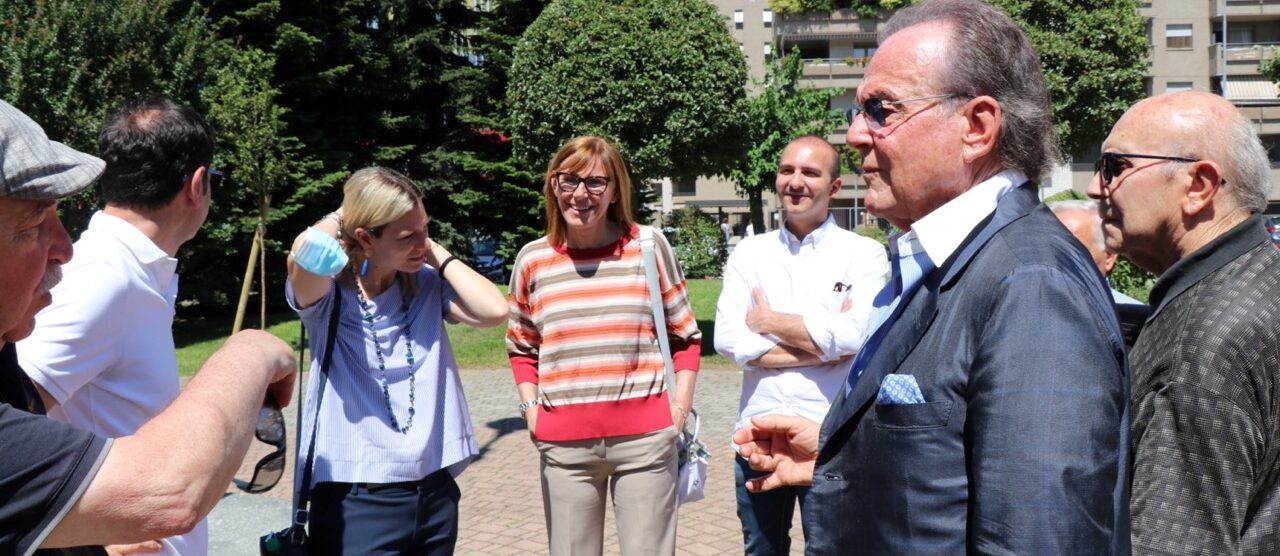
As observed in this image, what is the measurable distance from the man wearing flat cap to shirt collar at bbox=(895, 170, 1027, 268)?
4.26 feet

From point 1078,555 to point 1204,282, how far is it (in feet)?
3.83

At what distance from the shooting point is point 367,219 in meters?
3.43

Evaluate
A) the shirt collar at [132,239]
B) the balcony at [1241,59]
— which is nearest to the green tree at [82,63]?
the shirt collar at [132,239]

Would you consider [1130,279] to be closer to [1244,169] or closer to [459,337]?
[1244,169]

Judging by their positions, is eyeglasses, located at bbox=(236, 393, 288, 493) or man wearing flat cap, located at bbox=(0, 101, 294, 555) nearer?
man wearing flat cap, located at bbox=(0, 101, 294, 555)

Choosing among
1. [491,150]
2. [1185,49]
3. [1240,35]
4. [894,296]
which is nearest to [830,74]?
[1185,49]

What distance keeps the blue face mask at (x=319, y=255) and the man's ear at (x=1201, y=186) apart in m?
2.58

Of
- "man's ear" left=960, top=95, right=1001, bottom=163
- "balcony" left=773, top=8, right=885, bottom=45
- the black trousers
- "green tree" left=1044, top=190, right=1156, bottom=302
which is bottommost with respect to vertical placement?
"green tree" left=1044, top=190, right=1156, bottom=302

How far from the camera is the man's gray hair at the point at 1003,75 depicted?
1819 millimetres

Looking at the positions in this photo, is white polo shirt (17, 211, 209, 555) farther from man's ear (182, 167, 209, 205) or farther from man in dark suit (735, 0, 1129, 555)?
man in dark suit (735, 0, 1129, 555)

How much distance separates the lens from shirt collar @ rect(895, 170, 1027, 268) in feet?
5.93

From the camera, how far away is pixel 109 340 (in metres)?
2.40

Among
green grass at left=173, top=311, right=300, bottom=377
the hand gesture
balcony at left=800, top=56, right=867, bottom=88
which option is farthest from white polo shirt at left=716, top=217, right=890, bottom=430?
balcony at left=800, top=56, right=867, bottom=88

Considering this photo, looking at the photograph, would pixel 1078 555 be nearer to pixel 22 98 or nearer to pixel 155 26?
pixel 22 98
